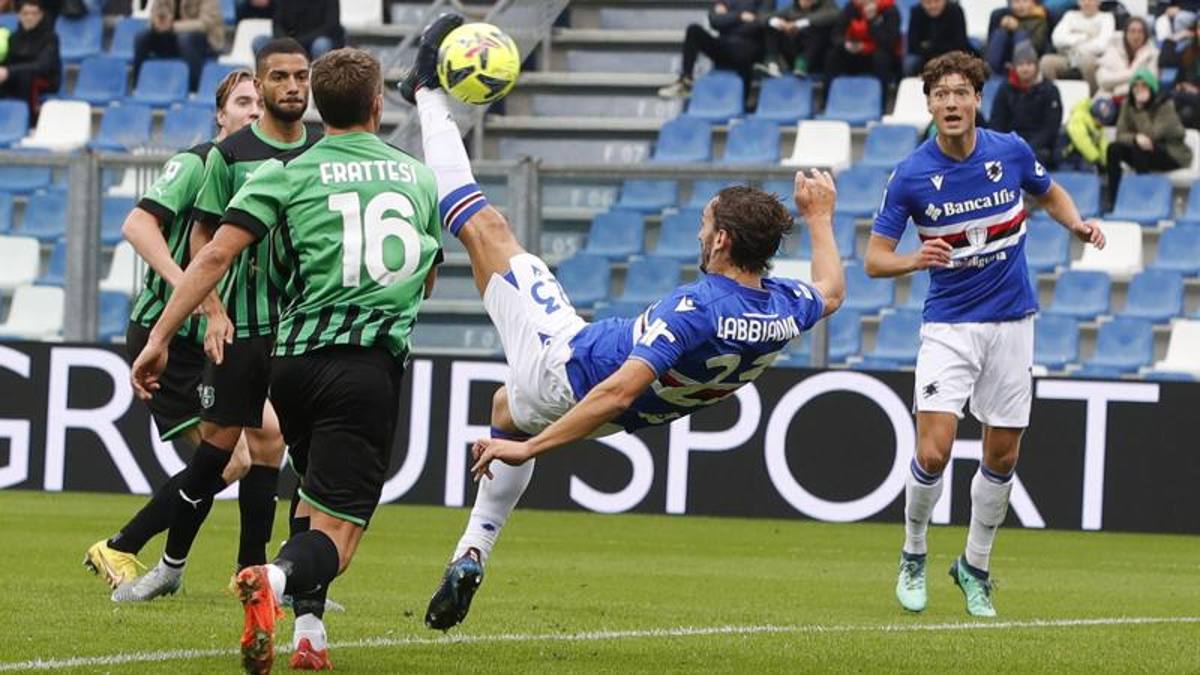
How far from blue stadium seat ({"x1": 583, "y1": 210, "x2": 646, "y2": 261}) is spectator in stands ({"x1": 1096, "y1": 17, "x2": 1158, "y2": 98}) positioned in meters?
4.87

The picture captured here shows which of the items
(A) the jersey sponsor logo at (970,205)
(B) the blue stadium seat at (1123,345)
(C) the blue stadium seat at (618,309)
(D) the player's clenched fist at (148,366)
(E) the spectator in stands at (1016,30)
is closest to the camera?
(D) the player's clenched fist at (148,366)

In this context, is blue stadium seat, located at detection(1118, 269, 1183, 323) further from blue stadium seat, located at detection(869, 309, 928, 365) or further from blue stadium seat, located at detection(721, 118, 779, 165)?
blue stadium seat, located at detection(721, 118, 779, 165)

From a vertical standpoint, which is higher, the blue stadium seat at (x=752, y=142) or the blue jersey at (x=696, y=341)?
the blue stadium seat at (x=752, y=142)

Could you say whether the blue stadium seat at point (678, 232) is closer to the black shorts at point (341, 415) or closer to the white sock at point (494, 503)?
the white sock at point (494, 503)

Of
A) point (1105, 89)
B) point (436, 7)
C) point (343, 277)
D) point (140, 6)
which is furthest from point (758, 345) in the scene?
point (140, 6)

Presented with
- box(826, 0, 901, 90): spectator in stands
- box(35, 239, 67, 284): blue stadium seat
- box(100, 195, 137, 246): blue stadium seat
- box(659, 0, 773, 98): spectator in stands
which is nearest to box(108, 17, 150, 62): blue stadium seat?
box(659, 0, 773, 98): spectator in stands

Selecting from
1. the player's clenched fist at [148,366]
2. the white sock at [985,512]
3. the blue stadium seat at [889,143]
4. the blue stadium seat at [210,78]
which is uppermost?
the blue stadium seat at [210,78]

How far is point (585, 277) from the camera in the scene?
54.0ft

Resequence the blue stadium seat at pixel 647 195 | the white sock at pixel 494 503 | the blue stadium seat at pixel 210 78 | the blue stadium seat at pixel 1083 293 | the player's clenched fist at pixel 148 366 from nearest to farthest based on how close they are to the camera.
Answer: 1. the player's clenched fist at pixel 148 366
2. the white sock at pixel 494 503
3. the blue stadium seat at pixel 647 195
4. the blue stadium seat at pixel 1083 293
5. the blue stadium seat at pixel 210 78

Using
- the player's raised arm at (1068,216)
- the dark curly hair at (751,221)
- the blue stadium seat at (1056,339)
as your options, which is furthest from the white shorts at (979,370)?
the blue stadium seat at (1056,339)

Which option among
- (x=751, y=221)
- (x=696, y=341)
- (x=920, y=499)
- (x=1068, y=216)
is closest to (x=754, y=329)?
(x=696, y=341)

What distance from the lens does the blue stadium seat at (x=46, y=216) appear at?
17.0 metres

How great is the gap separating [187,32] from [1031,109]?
8393 millimetres

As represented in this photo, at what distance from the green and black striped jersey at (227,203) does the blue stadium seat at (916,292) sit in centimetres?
829
